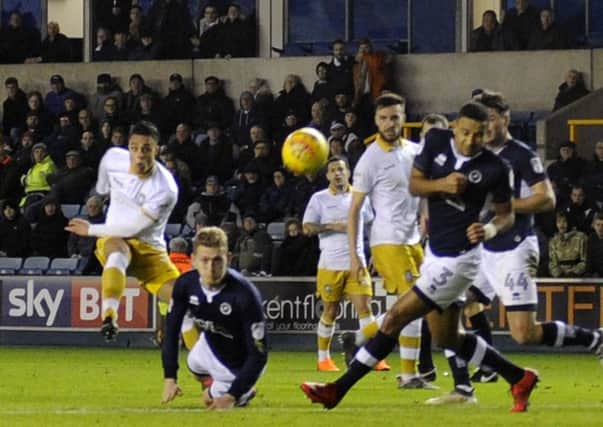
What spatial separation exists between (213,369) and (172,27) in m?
19.1

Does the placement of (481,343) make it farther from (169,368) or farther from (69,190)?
(69,190)

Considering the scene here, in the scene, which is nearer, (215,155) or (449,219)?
(449,219)

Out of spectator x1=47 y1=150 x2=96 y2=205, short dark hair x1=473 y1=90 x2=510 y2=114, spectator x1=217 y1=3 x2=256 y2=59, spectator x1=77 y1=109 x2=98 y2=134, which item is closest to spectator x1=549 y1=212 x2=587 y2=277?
spectator x1=47 y1=150 x2=96 y2=205

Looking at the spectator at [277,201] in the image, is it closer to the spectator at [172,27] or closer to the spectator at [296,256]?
the spectator at [296,256]

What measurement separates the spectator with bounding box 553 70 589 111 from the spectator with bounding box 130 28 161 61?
7274 millimetres

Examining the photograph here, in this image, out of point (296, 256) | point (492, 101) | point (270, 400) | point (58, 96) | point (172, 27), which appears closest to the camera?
point (492, 101)

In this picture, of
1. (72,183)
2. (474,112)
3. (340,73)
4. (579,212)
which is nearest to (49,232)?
(72,183)

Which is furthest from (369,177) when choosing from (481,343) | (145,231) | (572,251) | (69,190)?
(69,190)

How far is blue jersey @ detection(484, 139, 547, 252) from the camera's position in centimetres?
1257

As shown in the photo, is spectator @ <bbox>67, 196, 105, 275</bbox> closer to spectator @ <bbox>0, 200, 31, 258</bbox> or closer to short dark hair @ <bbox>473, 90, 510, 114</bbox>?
spectator @ <bbox>0, 200, 31, 258</bbox>

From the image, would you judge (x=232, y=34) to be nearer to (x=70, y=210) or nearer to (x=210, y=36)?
(x=210, y=36)

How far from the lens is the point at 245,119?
90.7 ft

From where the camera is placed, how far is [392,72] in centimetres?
2841

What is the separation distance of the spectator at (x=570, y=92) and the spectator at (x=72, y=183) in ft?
22.8
